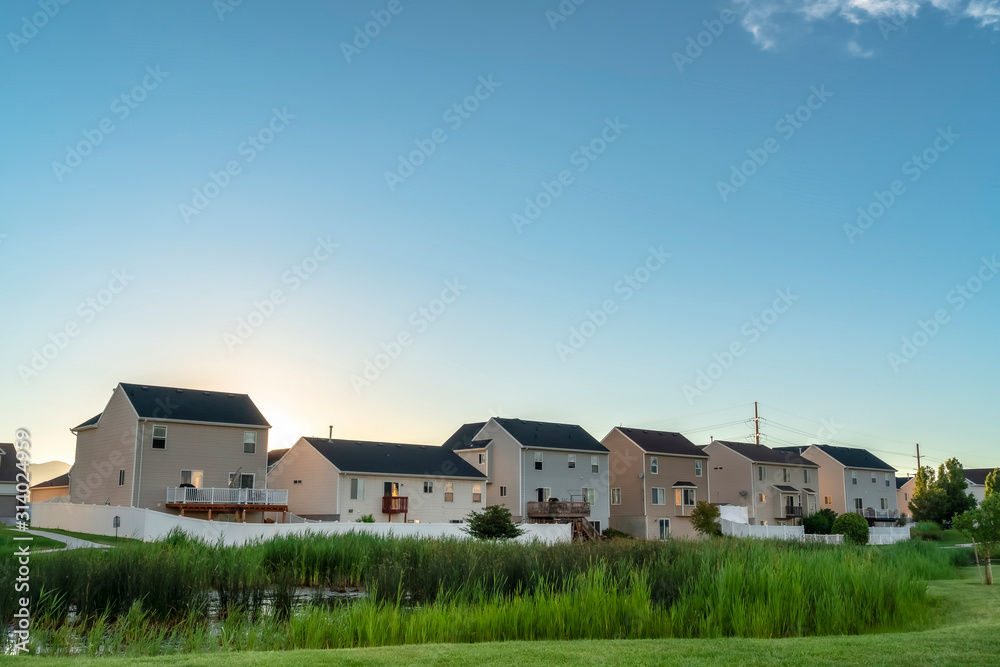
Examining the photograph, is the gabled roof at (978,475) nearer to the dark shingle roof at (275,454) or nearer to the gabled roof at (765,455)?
the gabled roof at (765,455)

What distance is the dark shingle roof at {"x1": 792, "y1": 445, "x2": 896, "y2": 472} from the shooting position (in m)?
74.2

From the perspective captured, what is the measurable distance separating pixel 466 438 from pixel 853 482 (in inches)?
1455

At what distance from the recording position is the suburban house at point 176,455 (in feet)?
135

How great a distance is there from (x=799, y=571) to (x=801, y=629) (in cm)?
185

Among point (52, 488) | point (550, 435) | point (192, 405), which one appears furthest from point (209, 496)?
point (550, 435)

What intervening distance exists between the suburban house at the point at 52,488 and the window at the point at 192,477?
15.7m

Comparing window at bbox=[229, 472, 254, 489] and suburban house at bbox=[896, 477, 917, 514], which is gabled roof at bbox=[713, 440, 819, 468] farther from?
window at bbox=[229, 472, 254, 489]

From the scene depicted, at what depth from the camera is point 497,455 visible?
5572 cm

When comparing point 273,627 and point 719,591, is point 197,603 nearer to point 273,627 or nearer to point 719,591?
point 273,627

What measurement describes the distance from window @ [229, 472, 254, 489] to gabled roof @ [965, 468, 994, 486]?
85538mm

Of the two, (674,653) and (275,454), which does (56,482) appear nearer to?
(275,454)

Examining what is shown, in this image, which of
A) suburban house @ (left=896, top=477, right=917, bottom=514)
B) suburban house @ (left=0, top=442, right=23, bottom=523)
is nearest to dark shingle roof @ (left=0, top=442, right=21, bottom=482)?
suburban house @ (left=0, top=442, right=23, bottom=523)

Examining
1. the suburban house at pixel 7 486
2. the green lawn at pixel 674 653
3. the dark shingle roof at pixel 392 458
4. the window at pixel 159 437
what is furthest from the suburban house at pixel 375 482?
the green lawn at pixel 674 653

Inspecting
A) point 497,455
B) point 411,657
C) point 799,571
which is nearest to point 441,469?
point 497,455
